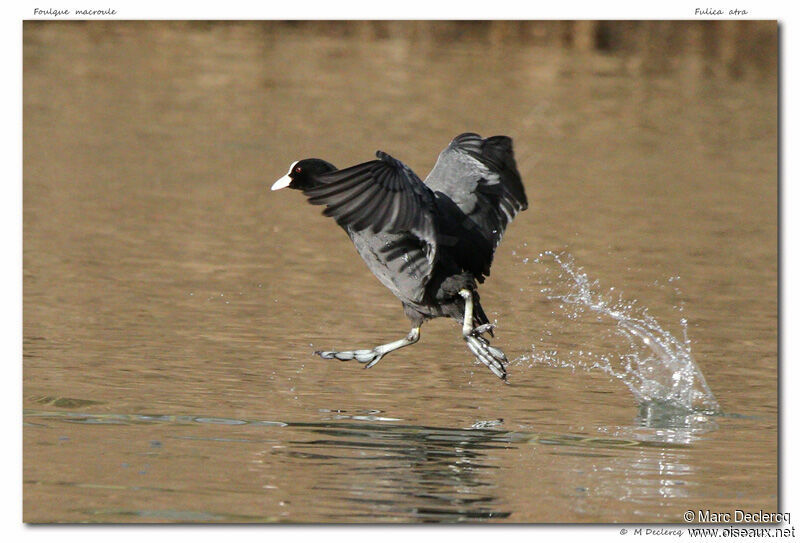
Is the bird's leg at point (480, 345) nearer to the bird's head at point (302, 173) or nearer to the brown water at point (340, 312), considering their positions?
the brown water at point (340, 312)

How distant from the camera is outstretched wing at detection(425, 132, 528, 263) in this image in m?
6.85

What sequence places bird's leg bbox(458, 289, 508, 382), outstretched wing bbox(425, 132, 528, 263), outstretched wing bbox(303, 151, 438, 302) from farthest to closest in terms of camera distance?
outstretched wing bbox(425, 132, 528, 263) → bird's leg bbox(458, 289, 508, 382) → outstretched wing bbox(303, 151, 438, 302)

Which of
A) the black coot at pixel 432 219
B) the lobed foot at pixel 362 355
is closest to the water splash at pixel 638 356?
the black coot at pixel 432 219

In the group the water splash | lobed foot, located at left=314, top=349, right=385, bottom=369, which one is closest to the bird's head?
lobed foot, located at left=314, top=349, right=385, bottom=369

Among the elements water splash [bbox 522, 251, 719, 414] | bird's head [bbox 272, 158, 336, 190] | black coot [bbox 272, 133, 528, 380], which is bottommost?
water splash [bbox 522, 251, 719, 414]

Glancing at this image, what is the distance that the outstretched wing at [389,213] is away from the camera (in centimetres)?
589

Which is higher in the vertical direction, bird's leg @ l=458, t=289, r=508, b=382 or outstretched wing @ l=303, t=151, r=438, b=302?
outstretched wing @ l=303, t=151, r=438, b=302

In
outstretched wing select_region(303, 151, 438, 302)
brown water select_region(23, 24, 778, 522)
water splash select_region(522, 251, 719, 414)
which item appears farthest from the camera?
water splash select_region(522, 251, 719, 414)

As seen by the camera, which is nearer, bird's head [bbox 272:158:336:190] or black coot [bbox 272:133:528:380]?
black coot [bbox 272:133:528:380]

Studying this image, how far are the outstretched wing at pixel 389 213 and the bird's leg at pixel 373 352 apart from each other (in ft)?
1.41

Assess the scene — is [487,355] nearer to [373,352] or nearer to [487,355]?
[487,355]

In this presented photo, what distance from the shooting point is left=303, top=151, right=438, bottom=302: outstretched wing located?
5.89 meters

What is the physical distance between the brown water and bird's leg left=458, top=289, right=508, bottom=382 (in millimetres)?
225

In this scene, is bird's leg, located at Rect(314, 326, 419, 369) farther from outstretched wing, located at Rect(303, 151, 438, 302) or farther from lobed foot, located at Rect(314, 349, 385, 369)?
outstretched wing, located at Rect(303, 151, 438, 302)
